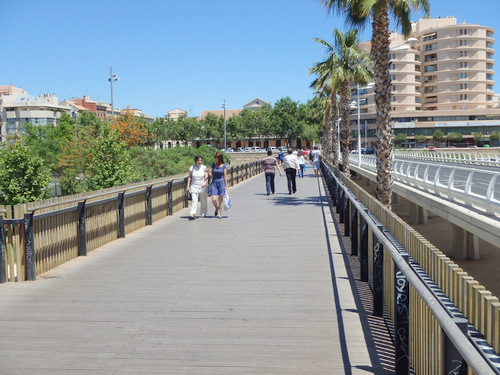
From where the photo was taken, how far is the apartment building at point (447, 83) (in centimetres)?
12381

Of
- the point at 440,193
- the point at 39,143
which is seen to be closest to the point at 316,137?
the point at 39,143

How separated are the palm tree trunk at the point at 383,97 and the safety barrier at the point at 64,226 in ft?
26.3

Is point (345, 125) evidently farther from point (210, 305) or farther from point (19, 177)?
point (210, 305)

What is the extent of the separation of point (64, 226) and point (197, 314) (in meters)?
3.95

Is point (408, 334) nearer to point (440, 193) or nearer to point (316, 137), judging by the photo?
point (440, 193)

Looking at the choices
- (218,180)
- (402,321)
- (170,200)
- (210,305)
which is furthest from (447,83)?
(402,321)

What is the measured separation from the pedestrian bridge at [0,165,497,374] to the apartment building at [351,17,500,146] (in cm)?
11666

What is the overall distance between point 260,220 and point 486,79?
125184 mm

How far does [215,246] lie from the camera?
36.8ft

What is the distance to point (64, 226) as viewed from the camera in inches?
376

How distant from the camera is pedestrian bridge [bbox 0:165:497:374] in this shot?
4809mm

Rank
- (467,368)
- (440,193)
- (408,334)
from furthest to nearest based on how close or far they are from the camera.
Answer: (440,193) < (408,334) < (467,368)

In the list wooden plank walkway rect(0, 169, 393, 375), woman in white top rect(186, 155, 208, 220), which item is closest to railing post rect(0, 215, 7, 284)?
wooden plank walkway rect(0, 169, 393, 375)

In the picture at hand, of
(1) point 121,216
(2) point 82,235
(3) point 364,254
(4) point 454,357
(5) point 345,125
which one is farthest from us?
(5) point 345,125
